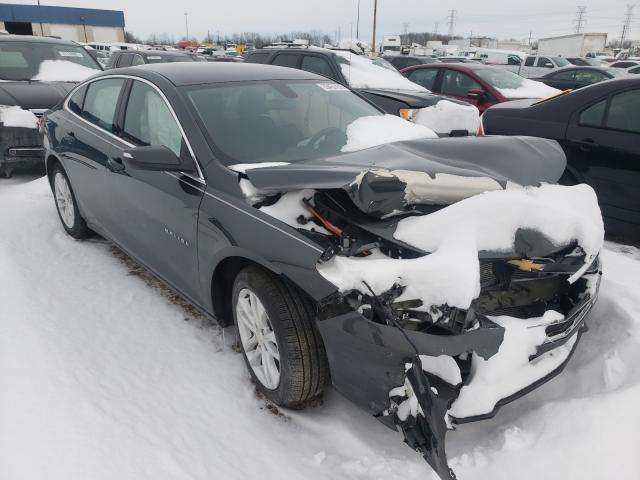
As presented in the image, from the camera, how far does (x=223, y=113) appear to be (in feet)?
9.72

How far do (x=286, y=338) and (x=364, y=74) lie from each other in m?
5.87

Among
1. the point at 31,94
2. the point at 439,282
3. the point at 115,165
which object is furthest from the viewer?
the point at 31,94

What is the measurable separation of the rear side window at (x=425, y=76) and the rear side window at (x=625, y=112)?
15.3ft

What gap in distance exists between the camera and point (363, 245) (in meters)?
2.08

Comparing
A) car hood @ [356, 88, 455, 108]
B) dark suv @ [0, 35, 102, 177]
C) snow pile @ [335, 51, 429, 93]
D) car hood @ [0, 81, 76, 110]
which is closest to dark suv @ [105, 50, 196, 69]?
dark suv @ [0, 35, 102, 177]

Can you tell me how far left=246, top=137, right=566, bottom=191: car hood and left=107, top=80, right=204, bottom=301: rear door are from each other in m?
0.55

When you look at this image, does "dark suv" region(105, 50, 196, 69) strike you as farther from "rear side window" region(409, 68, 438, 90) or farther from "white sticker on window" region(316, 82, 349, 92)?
"white sticker on window" region(316, 82, 349, 92)

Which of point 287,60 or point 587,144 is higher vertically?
point 287,60

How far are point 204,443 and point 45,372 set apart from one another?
97cm

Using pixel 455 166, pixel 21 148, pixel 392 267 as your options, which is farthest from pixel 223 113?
pixel 21 148

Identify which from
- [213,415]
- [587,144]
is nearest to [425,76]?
[587,144]

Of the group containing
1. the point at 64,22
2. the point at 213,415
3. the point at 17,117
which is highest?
the point at 64,22

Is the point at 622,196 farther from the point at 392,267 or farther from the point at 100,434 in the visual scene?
the point at 100,434

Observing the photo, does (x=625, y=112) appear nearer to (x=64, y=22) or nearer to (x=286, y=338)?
(x=286, y=338)
